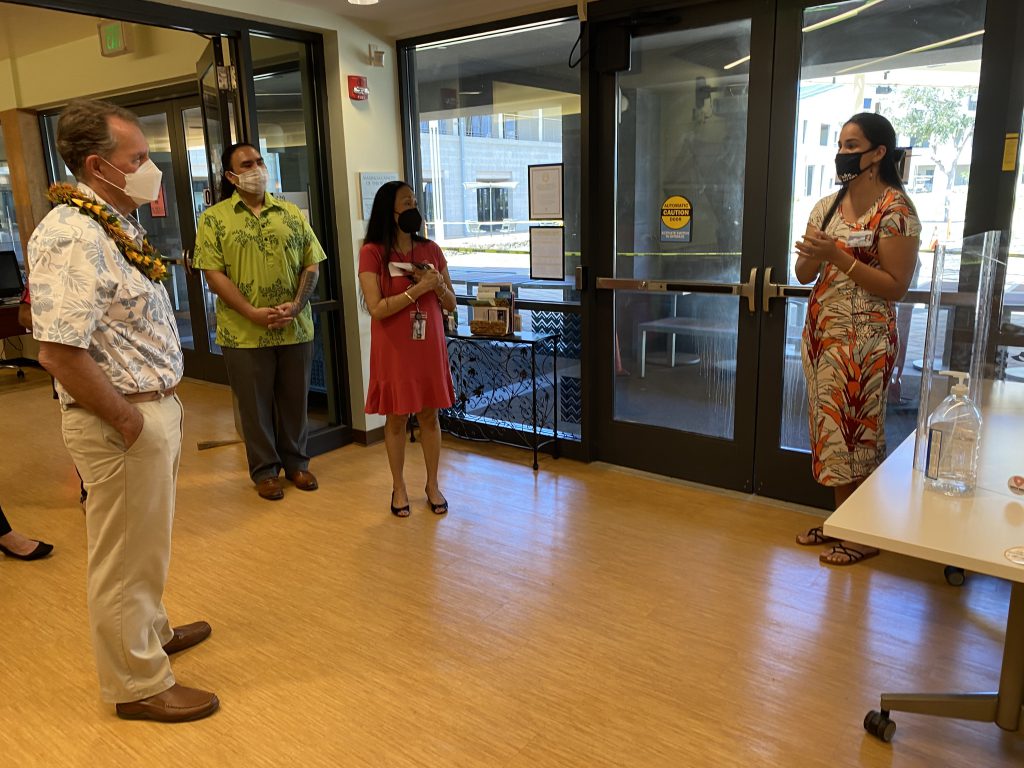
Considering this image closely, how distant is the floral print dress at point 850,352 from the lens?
2.77m

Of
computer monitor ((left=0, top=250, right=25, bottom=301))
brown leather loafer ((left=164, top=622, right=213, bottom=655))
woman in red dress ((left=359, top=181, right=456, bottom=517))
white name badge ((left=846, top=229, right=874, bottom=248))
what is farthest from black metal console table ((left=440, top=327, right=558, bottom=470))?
computer monitor ((left=0, top=250, right=25, bottom=301))

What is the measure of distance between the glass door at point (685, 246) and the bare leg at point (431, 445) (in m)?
1.05

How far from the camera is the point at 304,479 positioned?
3.90 meters

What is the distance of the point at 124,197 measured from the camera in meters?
1.98

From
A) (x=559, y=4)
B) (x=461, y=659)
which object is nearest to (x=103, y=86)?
(x=559, y=4)

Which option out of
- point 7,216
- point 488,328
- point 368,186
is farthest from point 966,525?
point 7,216

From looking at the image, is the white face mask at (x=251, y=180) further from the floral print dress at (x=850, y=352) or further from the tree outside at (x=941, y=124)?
the tree outside at (x=941, y=124)

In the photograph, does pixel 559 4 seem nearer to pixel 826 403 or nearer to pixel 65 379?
pixel 826 403

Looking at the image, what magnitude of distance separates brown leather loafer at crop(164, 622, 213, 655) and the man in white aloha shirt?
33 centimetres

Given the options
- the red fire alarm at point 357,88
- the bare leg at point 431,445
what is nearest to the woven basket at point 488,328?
the bare leg at point 431,445

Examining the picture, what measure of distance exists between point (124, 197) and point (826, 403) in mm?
2538

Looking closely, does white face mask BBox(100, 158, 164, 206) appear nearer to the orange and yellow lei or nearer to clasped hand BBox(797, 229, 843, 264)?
the orange and yellow lei

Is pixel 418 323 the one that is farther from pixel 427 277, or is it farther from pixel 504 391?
pixel 504 391

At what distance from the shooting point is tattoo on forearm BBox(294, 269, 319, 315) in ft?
12.2
